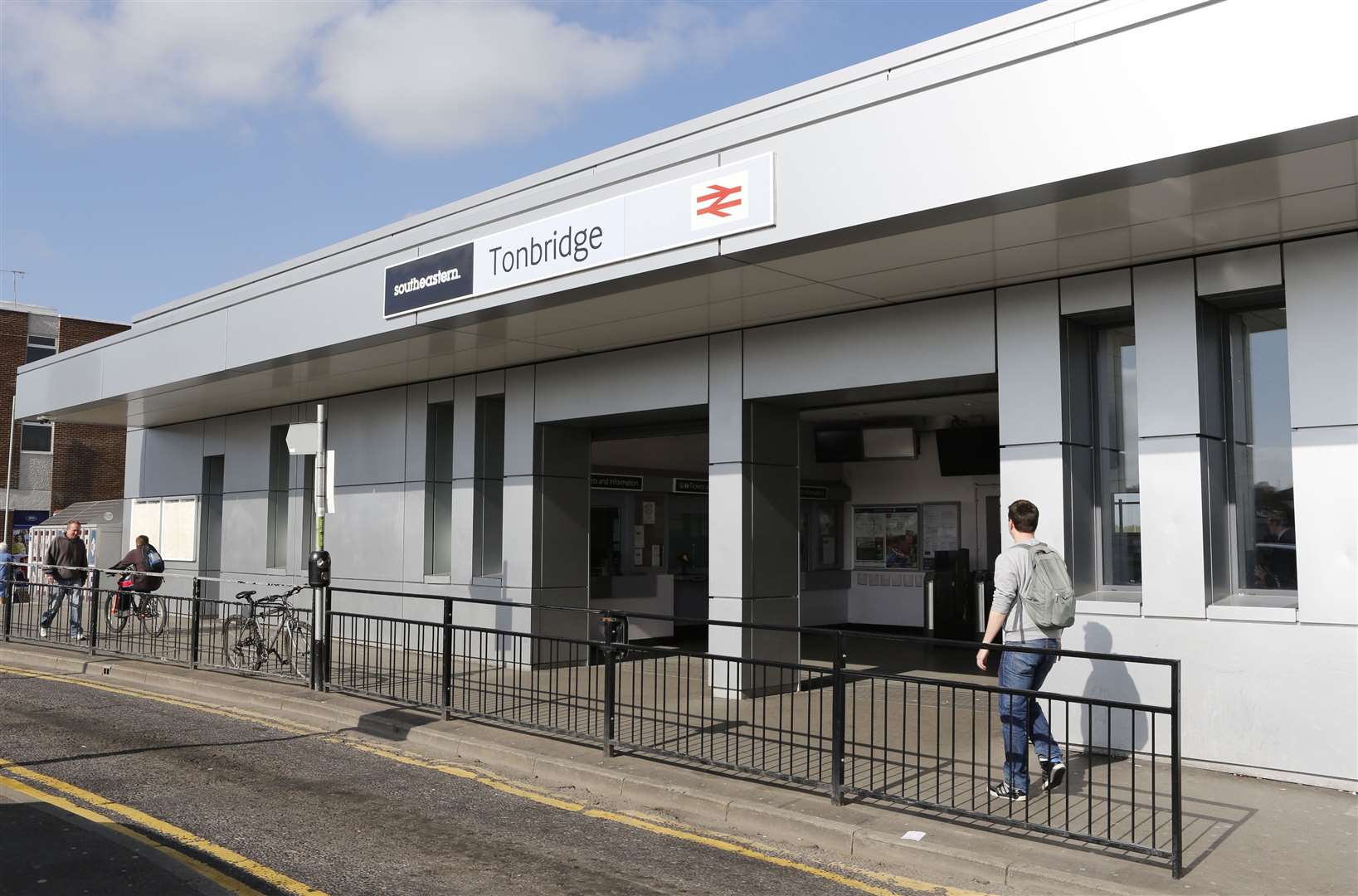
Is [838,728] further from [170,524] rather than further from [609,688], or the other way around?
[170,524]

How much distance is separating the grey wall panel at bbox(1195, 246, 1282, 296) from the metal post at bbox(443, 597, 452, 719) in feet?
23.0

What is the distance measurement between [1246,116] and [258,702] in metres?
10.1

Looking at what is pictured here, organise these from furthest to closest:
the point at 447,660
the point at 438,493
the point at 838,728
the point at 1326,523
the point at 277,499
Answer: the point at 277,499 → the point at 438,493 → the point at 447,660 → the point at 1326,523 → the point at 838,728

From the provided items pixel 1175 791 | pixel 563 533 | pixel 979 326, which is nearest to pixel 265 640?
pixel 563 533

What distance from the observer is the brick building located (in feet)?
131

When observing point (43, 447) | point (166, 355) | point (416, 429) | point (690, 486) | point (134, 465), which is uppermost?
point (43, 447)

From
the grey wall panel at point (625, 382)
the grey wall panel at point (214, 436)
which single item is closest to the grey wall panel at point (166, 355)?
the grey wall panel at point (214, 436)

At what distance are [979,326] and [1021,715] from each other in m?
4.27

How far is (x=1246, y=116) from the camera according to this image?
6418mm

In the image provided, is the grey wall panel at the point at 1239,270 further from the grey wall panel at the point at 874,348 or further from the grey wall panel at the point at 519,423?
the grey wall panel at the point at 519,423

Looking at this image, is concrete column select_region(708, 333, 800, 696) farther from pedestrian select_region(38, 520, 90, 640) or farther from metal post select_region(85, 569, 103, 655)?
pedestrian select_region(38, 520, 90, 640)

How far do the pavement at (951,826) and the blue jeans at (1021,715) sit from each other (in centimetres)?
55

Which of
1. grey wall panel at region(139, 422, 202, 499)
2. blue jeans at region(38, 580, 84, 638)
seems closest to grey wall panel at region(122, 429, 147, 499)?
grey wall panel at region(139, 422, 202, 499)

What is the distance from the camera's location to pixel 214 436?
21.5m
